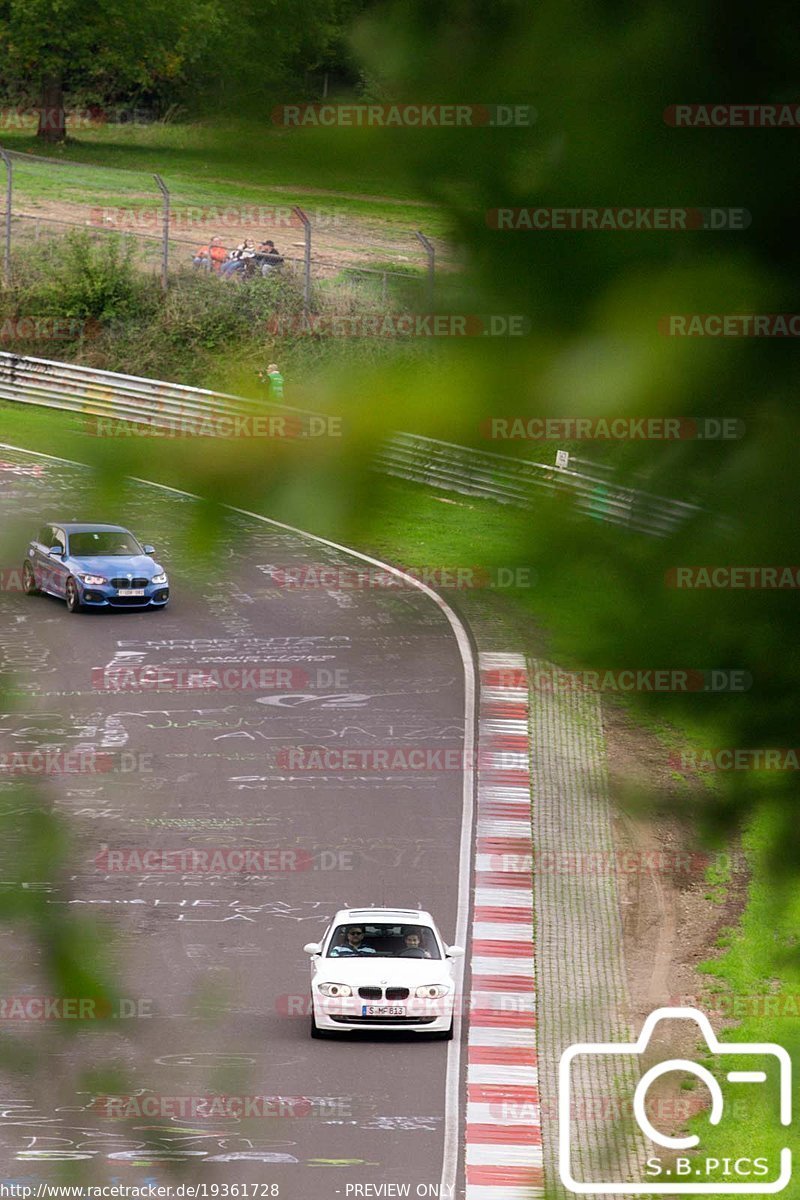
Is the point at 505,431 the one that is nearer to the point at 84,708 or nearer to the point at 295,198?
the point at 295,198

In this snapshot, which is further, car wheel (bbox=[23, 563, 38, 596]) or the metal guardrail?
car wheel (bbox=[23, 563, 38, 596])

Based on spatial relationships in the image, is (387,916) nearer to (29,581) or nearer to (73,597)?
(73,597)

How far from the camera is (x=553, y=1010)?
1819 centimetres

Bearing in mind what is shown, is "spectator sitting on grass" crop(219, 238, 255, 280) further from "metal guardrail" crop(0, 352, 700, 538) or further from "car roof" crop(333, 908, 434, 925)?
"car roof" crop(333, 908, 434, 925)

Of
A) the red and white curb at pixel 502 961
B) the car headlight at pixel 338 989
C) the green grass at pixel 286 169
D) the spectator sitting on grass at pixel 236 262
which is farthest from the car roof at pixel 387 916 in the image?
the green grass at pixel 286 169

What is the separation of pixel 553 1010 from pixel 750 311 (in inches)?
702

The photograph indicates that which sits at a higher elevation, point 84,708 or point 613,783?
point 613,783

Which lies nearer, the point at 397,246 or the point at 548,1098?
the point at 397,246

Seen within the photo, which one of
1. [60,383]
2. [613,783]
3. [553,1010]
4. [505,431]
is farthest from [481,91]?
[553,1010]

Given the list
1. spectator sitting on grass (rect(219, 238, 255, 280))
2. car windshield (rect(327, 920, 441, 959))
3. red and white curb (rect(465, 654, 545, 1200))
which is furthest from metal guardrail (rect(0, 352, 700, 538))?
car windshield (rect(327, 920, 441, 959))

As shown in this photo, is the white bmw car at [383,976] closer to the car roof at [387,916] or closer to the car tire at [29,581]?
the car roof at [387,916]

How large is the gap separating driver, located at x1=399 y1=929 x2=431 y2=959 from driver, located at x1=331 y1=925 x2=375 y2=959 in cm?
37

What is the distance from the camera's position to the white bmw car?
17250 millimetres

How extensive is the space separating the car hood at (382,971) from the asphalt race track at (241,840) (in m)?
0.49
